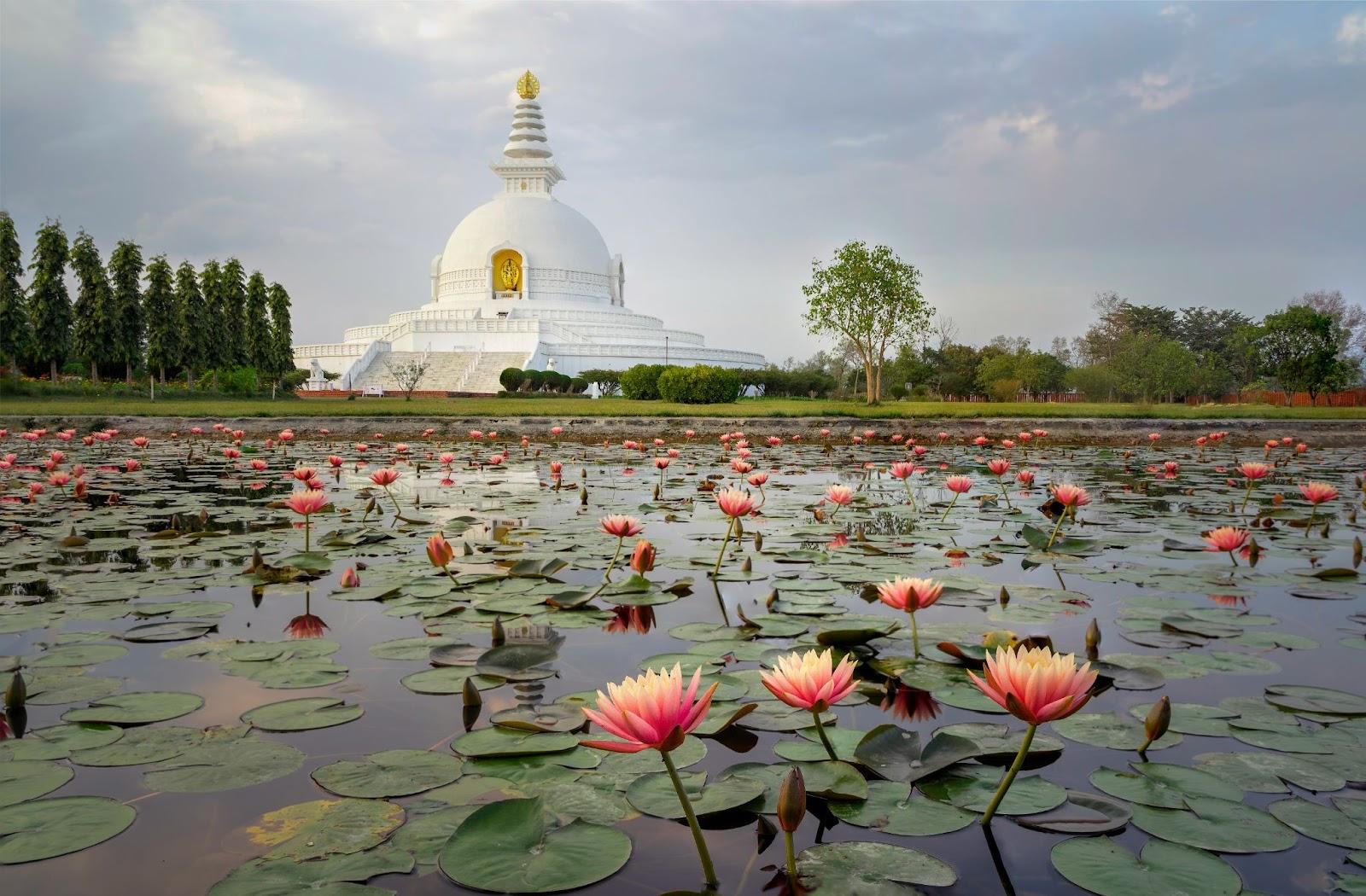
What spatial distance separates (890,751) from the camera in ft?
4.78

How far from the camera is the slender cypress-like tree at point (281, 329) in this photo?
32.6 metres

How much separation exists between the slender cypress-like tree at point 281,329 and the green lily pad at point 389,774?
34462mm

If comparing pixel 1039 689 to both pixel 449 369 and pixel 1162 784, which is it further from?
pixel 449 369

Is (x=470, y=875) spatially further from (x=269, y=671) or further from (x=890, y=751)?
(x=269, y=671)

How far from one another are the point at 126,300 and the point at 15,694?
29413 millimetres

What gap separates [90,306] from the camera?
2516cm

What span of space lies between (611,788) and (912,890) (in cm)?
55

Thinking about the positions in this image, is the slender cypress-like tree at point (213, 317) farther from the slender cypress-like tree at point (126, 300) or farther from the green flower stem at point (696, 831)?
the green flower stem at point (696, 831)

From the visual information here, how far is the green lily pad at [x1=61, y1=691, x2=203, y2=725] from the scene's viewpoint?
65.7 inches

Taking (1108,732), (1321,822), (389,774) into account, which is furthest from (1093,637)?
(389,774)

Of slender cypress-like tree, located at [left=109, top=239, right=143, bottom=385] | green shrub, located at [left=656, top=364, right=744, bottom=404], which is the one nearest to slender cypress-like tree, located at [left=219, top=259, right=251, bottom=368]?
slender cypress-like tree, located at [left=109, top=239, right=143, bottom=385]

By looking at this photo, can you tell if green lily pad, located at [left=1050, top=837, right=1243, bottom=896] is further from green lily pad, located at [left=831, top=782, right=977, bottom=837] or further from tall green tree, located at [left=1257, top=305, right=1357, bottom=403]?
tall green tree, located at [left=1257, top=305, right=1357, bottom=403]

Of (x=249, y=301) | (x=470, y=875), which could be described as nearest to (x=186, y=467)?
(x=470, y=875)

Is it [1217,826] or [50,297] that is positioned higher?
[50,297]
